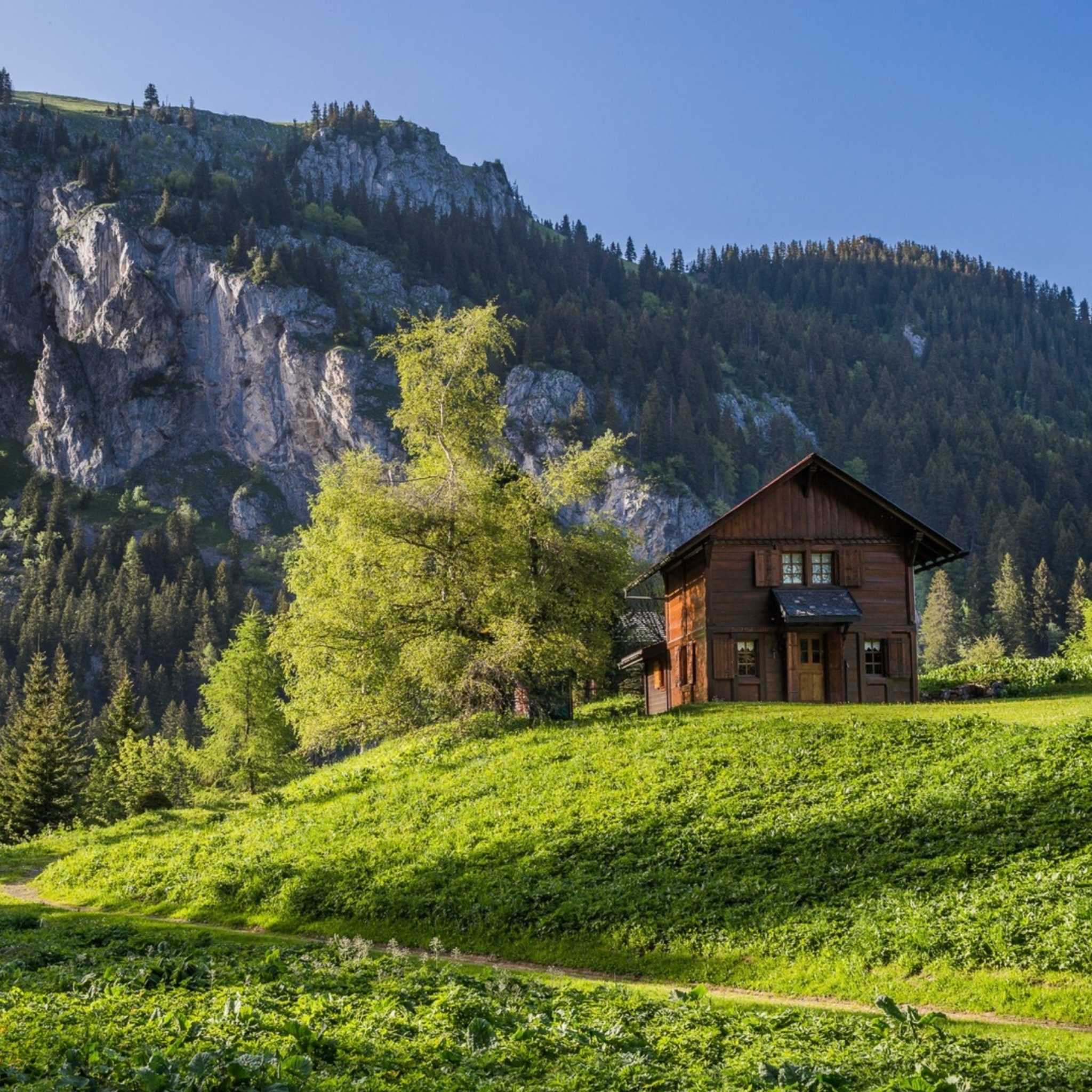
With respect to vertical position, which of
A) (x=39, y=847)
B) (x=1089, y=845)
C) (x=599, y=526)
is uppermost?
(x=599, y=526)

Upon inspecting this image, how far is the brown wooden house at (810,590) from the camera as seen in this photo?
42.9m

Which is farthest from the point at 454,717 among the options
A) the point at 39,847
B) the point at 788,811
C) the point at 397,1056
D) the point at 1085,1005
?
the point at 397,1056

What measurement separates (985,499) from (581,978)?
Answer: 197928 millimetres

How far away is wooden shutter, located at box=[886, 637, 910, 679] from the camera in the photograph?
43.2 m

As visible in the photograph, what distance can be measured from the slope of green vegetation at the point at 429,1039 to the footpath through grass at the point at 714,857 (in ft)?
14.3

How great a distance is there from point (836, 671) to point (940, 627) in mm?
97848

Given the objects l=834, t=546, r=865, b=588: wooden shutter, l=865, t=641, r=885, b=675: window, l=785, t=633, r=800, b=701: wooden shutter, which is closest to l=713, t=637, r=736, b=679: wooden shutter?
l=785, t=633, r=800, b=701: wooden shutter

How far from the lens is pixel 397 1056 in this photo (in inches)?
369

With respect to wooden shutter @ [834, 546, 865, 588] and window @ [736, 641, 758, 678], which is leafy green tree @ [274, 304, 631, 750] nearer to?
window @ [736, 641, 758, 678]

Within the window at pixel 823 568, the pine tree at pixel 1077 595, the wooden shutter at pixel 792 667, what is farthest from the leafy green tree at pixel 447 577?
the pine tree at pixel 1077 595

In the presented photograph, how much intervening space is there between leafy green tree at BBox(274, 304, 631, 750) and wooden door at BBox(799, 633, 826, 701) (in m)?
8.27

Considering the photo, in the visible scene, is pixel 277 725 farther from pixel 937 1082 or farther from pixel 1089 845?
pixel 937 1082

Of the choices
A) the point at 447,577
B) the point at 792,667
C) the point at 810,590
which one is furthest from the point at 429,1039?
the point at 810,590

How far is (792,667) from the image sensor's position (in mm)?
42688
